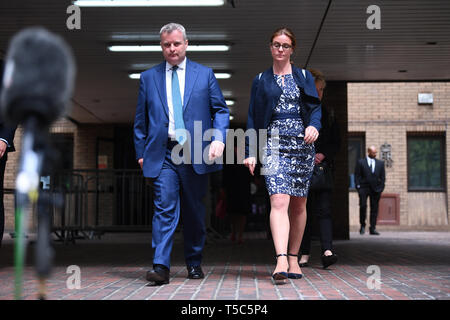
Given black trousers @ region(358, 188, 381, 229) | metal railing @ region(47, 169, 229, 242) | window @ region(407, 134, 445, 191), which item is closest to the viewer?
metal railing @ region(47, 169, 229, 242)

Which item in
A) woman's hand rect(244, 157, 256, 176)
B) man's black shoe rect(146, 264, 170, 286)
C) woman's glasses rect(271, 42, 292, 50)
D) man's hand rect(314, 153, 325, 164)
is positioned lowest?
man's black shoe rect(146, 264, 170, 286)

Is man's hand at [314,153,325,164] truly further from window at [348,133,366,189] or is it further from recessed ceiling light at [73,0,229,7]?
window at [348,133,366,189]

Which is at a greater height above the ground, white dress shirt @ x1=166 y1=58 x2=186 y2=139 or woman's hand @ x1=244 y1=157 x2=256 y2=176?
white dress shirt @ x1=166 y1=58 x2=186 y2=139

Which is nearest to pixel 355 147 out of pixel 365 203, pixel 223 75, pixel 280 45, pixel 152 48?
pixel 365 203

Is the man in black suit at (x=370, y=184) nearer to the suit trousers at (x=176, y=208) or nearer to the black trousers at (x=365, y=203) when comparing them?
the black trousers at (x=365, y=203)

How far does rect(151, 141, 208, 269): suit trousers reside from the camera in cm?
472

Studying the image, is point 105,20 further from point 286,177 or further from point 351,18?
point 286,177

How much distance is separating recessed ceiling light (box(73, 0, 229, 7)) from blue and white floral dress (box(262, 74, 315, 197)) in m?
3.32

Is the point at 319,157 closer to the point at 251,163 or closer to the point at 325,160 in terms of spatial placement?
the point at 325,160

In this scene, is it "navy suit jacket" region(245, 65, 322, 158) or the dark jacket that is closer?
"navy suit jacket" region(245, 65, 322, 158)

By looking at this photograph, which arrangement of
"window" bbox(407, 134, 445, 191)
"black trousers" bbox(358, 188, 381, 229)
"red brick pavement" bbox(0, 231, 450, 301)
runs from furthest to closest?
1. "window" bbox(407, 134, 445, 191)
2. "black trousers" bbox(358, 188, 381, 229)
3. "red brick pavement" bbox(0, 231, 450, 301)

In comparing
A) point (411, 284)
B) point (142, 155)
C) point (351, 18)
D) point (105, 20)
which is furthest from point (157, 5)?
point (411, 284)

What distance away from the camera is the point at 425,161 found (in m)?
19.3

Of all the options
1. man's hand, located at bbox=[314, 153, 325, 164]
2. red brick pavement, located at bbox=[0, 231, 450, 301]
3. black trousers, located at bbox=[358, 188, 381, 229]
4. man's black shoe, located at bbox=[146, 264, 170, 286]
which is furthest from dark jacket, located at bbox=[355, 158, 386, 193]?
man's black shoe, located at bbox=[146, 264, 170, 286]
